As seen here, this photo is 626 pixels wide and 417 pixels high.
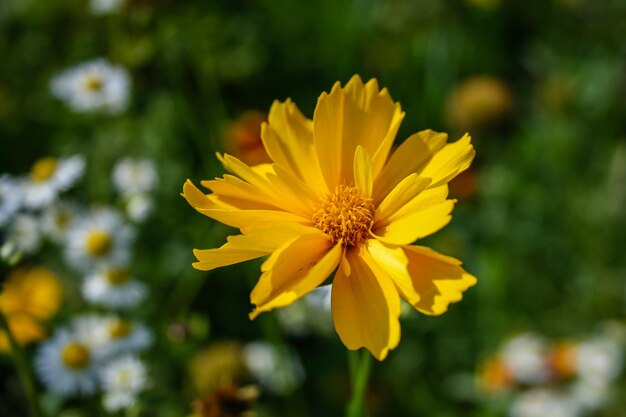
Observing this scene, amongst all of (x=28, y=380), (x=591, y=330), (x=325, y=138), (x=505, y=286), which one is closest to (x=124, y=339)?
(x=28, y=380)

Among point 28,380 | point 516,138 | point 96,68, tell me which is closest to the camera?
point 28,380

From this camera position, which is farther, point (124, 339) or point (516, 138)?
point (516, 138)

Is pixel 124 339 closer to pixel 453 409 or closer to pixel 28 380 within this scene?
pixel 28 380

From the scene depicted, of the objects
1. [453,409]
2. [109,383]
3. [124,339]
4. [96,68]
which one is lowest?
[109,383]

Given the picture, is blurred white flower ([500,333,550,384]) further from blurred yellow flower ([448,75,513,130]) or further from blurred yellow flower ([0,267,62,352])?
blurred yellow flower ([0,267,62,352])

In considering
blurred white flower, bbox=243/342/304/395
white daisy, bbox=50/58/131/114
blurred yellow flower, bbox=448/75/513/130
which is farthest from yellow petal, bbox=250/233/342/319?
blurred yellow flower, bbox=448/75/513/130

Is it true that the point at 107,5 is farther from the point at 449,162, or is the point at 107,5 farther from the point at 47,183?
the point at 449,162
